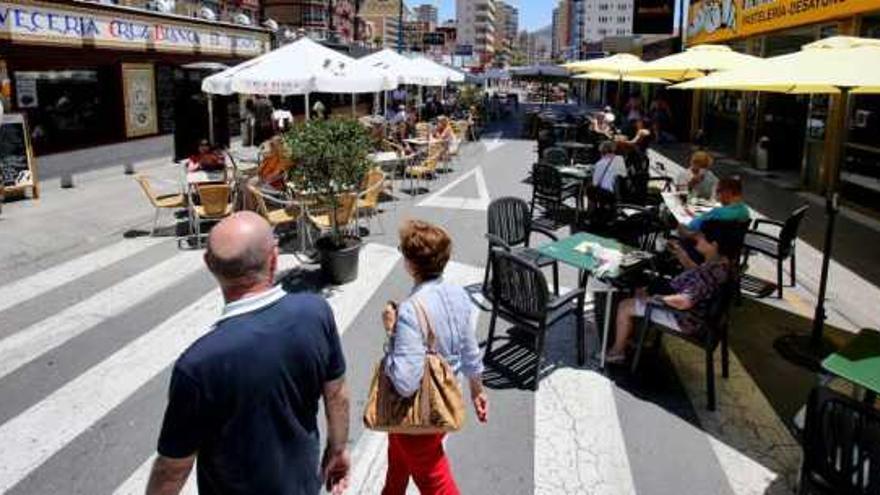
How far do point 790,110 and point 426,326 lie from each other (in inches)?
678

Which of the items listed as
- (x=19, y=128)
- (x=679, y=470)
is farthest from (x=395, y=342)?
(x=19, y=128)

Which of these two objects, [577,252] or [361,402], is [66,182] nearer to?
[361,402]

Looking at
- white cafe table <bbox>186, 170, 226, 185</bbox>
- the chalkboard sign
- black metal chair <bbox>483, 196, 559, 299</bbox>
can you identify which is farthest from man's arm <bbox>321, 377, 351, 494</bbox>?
the chalkboard sign

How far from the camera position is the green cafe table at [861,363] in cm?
365

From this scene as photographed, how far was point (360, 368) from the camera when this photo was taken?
5641 millimetres

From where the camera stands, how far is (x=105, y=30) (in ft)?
51.6

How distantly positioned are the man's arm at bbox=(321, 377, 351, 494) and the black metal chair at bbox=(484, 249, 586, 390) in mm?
2567

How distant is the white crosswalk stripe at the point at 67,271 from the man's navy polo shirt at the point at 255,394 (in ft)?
20.2

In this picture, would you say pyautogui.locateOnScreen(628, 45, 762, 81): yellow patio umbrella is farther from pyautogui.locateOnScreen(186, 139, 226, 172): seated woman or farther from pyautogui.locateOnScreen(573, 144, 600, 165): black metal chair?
pyautogui.locateOnScreen(186, 139, 226, 172): seated woman

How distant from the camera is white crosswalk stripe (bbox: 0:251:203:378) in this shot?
6.06 m

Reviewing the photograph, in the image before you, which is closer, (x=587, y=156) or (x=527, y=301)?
(x=527, y=301)

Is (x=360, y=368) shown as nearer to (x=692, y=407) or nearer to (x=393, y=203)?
(x=692, y=407)

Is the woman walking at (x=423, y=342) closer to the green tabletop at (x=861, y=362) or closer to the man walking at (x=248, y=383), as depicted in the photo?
the man walking at (x=248, y=383)

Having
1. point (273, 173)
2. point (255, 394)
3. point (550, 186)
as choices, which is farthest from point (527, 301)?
point (273, 173)
